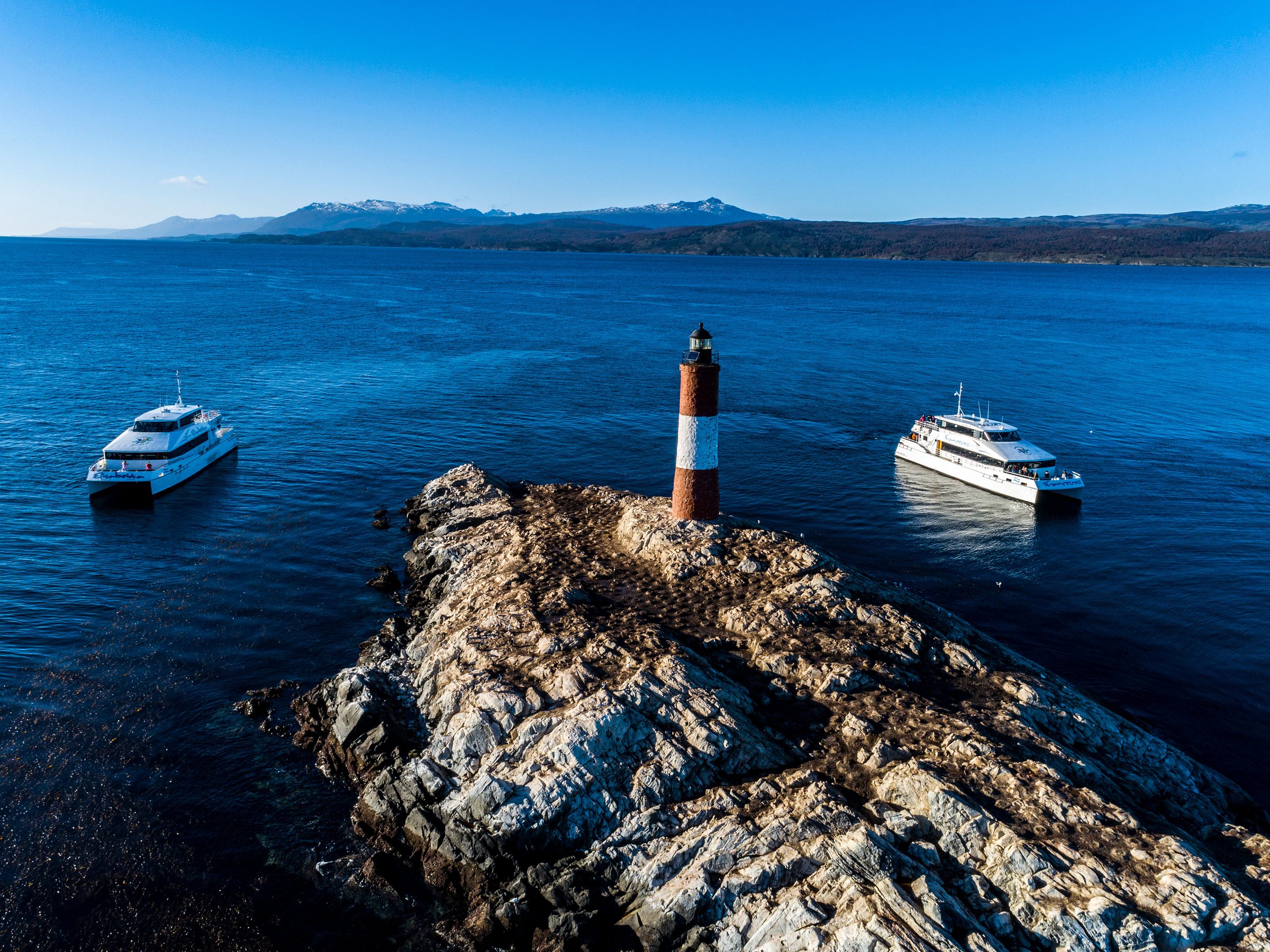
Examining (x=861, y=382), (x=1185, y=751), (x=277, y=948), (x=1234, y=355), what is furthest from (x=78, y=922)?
(x=1234, y=355)

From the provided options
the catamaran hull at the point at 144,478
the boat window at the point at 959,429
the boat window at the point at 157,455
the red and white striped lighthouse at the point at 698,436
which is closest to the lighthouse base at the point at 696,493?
the red and white striped lighthouse at the point at 698,436

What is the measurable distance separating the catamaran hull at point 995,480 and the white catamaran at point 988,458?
4 centimetres

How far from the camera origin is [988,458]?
5116 centimetres

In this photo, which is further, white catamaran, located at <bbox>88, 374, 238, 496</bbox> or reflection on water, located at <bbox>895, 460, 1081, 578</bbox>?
white catamaran, located at <bbox>88, 374, 238, 496</bbox>

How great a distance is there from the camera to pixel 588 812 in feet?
58.0

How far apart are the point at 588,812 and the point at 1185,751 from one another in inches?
800

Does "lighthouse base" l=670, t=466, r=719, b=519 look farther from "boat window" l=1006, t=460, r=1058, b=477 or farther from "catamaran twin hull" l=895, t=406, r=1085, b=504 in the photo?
"boat window" l=1006, t=460, r=1058, b=477

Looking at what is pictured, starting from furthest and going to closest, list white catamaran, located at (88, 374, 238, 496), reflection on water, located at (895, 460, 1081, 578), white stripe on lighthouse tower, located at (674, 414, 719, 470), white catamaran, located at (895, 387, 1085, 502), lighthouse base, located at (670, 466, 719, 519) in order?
white catamaran, located at (895, 387, 1085, 502), white catamaran, located at (88, 374, 238, 496), reflection on water, located at (895, 460, 1081, 578), lighthouse base, located at (670, 466, 719, 519), white stripe on lighthouse tower, located at (674, 414, 719, 470)

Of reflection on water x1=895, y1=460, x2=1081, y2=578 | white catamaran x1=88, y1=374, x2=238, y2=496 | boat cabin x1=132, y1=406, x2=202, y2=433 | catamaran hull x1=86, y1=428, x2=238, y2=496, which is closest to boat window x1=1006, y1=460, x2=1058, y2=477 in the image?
reflection on water x1=895, y1=460, x2=1081, y2=578

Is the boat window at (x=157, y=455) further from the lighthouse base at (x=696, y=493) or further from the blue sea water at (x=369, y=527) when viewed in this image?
the lighthouse base at (x=696, y=493)

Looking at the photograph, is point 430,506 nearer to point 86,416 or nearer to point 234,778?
point 234,778

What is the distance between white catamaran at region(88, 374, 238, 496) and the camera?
4491cm

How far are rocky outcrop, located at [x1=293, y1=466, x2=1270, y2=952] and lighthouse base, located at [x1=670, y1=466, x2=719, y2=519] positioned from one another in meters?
2.23

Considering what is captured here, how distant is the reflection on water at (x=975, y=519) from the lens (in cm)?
4072
